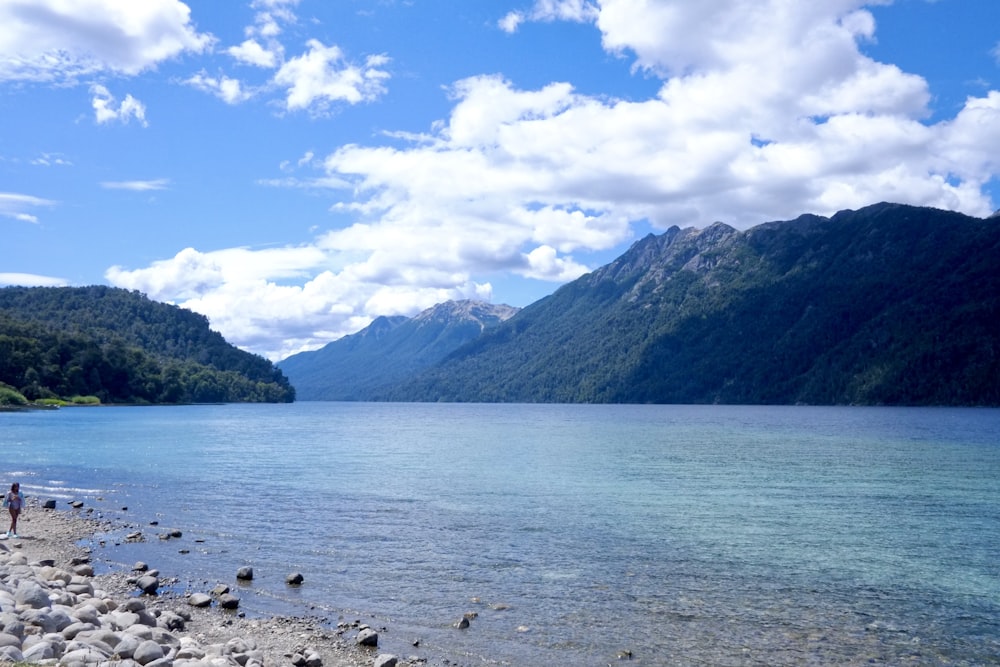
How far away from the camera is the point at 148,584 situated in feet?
78.1

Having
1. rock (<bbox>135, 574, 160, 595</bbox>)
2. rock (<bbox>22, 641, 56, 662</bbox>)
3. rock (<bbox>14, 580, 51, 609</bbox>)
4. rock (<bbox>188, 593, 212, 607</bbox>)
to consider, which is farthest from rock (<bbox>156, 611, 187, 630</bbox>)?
rock (<bbox>22, 641, 56, 662</bbox>)

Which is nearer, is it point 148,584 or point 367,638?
point 367,638

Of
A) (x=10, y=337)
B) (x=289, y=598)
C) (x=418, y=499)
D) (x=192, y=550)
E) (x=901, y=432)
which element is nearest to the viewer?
(x=289, y=598)

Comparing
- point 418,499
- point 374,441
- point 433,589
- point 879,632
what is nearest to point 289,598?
point 433,589

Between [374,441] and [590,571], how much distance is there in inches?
3241

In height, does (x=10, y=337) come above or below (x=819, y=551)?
above

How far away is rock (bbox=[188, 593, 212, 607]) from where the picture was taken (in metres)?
22.2

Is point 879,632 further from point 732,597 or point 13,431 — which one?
point 13,431

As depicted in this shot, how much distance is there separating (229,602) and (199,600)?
37.5 inches

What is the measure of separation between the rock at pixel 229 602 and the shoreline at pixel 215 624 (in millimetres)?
186

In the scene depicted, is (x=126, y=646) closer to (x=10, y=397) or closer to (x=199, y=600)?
(x=199, y=600)

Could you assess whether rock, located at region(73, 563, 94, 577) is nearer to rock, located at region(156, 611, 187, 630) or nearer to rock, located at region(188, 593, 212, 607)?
rock, located at region(188, 593, 212, 607)

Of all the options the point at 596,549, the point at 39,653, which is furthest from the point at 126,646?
the point at 596,549

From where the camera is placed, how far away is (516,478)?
5731 centimetres
